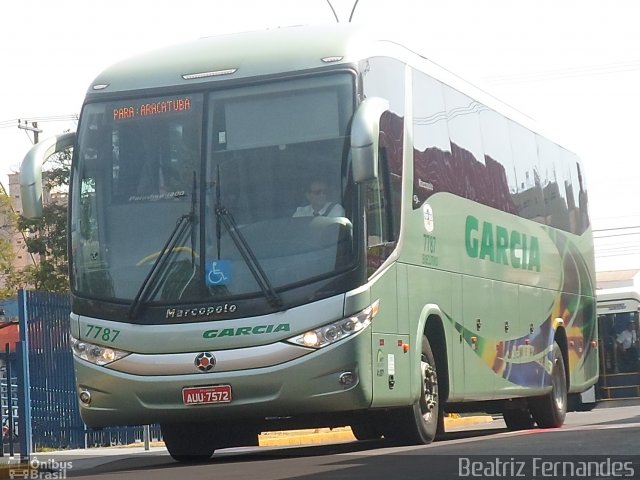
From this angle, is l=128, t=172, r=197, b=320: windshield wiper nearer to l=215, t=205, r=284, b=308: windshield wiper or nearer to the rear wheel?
l=215, t=205, r=284, b=308: windshield wiper

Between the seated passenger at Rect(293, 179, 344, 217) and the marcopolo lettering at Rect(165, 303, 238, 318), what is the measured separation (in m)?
1.02

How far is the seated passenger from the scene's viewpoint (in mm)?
13711

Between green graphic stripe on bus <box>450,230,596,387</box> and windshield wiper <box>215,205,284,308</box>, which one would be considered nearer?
windshield wiper <box>215,205,284,308</box>

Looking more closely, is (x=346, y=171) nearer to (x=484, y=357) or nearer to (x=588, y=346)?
(x=484, y=357)

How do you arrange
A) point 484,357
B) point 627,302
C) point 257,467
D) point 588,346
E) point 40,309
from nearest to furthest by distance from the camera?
point 257,467 → point 484,357 → point 40,309 → point 588,346 → point 627,302

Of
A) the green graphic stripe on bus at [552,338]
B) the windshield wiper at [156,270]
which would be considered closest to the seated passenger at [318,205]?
the windshield wiper at [156,270]

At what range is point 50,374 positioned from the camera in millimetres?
19953

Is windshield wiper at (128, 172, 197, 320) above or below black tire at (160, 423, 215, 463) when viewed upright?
above

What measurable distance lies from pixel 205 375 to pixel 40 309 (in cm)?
644

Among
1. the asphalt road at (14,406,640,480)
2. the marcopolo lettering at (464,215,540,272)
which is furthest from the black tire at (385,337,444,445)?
the marcopolo lettering at (464,215,540,272)

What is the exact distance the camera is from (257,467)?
13.2 m

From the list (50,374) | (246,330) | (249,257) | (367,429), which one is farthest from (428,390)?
(50,374)

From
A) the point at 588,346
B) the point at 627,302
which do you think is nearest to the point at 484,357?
the point at 588,346

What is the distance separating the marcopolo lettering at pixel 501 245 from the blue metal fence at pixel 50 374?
219 inches
